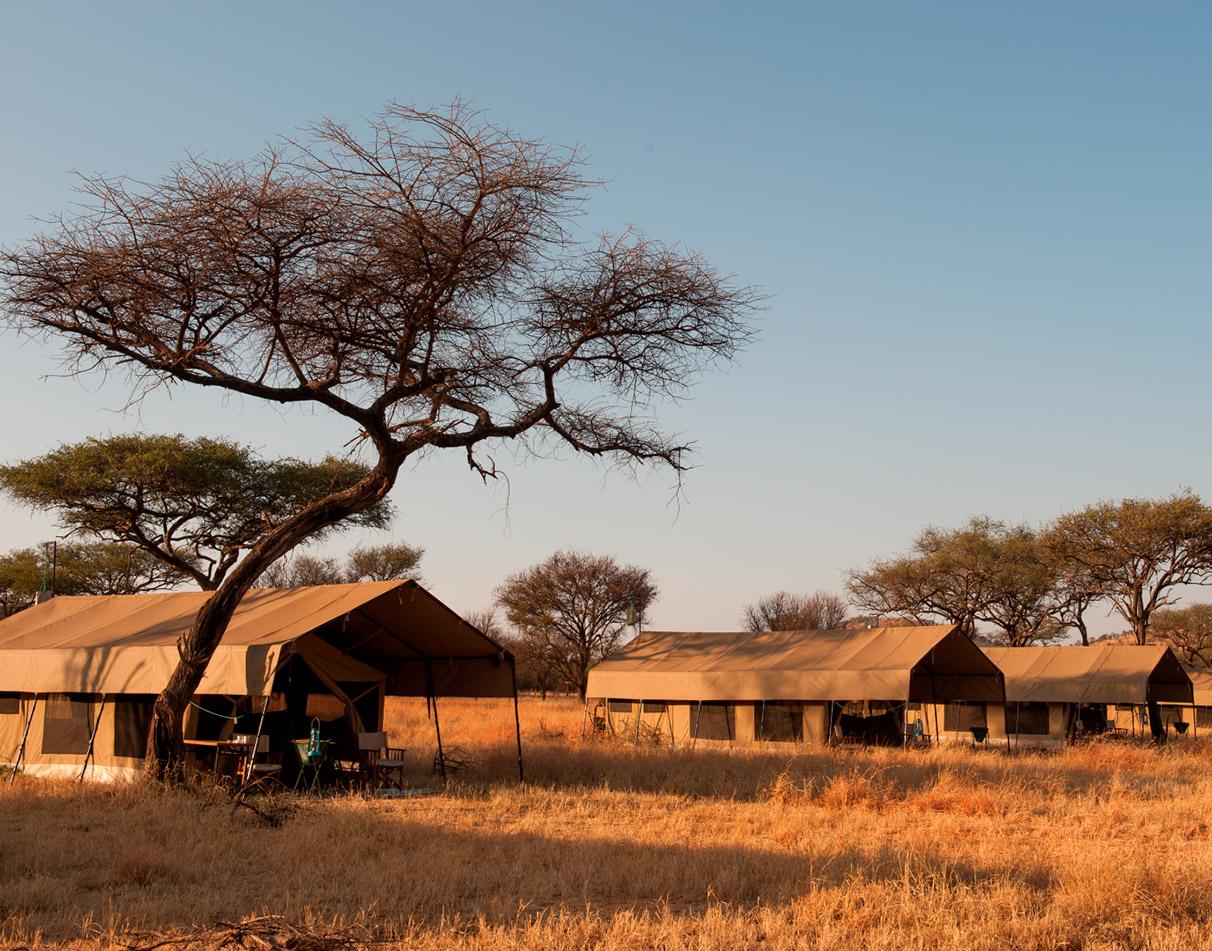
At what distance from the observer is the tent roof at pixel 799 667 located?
21.9m

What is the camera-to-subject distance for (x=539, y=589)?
160ft

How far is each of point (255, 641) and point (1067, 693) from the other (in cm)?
2011

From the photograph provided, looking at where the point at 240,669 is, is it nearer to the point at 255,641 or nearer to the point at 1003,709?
the point at 255,641

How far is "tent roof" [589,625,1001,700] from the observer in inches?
862

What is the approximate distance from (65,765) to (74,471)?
14500 millimetres

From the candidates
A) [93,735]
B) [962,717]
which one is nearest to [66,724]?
[93,735]

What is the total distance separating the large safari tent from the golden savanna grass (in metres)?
1.87

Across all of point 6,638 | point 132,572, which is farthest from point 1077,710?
point 132,572

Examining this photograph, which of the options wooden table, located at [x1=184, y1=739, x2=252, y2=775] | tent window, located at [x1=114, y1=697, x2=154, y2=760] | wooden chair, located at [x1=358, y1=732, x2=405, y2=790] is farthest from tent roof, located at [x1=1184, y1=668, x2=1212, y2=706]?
tent window, located at [x1=114, y1=697, x2=154, y2=760]

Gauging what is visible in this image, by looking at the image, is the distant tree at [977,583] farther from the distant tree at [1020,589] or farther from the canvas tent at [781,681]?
the canvas tent at [781,681]

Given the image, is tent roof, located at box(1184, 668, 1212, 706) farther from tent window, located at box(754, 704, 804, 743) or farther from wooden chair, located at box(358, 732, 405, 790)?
wooden chair, located at box(358, 732, 405, 790)

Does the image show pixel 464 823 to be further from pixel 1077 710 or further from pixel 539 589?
pixel 539 589

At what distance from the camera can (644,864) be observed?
29.8 feet

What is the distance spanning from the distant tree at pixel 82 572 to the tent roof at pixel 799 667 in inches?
798
